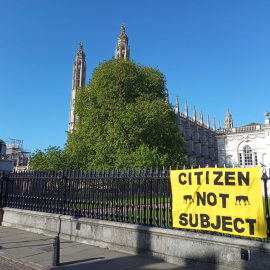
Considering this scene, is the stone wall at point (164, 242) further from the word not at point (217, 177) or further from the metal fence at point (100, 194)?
the word not at point (217, 177)

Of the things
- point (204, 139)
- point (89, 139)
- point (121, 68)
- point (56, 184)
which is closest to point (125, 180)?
point (56, 184)

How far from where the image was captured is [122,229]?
6.68 meters

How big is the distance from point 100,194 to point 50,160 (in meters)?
21.0

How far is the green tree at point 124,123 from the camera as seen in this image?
2358 cm

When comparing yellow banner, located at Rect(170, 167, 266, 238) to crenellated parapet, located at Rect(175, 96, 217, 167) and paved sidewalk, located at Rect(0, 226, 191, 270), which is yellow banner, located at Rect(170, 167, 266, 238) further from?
crenellated parapet, located at Rect(175, 96, 217, 167)

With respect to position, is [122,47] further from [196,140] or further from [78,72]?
[196,140]

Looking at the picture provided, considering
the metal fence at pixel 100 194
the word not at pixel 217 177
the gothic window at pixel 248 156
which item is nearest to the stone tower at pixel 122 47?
the gothic window at pixel 248 156

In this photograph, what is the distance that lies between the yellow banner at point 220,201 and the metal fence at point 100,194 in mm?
218

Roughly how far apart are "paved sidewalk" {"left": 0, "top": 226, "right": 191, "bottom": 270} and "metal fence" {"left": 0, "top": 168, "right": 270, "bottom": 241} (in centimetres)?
89

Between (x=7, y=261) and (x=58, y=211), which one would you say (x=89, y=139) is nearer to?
(x=58, y=211)

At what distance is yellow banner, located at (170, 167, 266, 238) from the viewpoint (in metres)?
5.12

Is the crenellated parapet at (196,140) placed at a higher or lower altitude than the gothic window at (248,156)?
higher

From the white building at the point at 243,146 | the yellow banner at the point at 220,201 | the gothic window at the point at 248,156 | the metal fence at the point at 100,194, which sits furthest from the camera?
the gothic window at the point at 248,156

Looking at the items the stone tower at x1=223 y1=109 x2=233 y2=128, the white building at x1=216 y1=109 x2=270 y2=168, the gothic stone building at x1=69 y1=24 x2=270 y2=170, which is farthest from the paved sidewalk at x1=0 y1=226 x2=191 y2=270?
the stone tower at x1=223 y1=109 x2=233 y2=128
